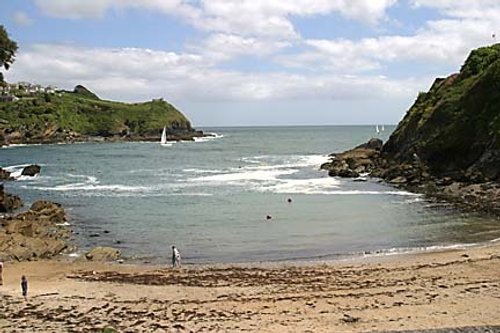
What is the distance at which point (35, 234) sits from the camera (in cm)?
3466

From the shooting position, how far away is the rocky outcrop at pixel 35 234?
101ft

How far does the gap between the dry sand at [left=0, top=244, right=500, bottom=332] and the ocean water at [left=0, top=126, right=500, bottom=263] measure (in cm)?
356

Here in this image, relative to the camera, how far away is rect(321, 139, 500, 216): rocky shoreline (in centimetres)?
4388

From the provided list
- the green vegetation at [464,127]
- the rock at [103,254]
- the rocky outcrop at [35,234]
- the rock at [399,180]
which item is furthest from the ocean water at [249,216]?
the green vegetation at [464,127]

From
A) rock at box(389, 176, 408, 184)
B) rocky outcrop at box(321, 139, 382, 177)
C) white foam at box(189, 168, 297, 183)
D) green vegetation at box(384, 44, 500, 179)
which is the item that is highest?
green vegetation at box(384, 44, 500, 179)

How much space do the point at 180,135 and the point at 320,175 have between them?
4475 inches

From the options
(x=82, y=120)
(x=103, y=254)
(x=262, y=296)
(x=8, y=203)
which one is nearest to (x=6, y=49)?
(x=8, y=203)

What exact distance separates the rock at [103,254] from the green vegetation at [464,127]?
1205 inches

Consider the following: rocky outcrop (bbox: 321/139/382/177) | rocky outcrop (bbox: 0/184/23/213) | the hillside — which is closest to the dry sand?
rocky outcrop (bbox: 0/184/23/213)

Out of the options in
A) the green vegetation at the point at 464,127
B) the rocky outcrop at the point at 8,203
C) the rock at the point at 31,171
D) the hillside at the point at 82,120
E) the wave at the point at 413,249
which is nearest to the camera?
the wave at the point at 413,249

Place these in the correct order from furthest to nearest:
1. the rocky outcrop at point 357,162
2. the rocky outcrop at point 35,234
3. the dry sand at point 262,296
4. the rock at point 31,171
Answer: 1. the rock at point 31,171
2. the rocky outcrop at point 357,162
3. the rocky outcrop at point 35,234
4. the dry sand at point 262,296

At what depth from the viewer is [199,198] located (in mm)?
50688

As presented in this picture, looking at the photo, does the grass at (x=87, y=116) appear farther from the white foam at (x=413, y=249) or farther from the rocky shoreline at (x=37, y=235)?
the white foam at (x=413, y=249)

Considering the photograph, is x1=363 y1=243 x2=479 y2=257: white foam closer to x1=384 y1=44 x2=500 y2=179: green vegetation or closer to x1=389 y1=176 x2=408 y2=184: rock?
x1=384 y1=44 x2=500 y2=179: green vegetation
